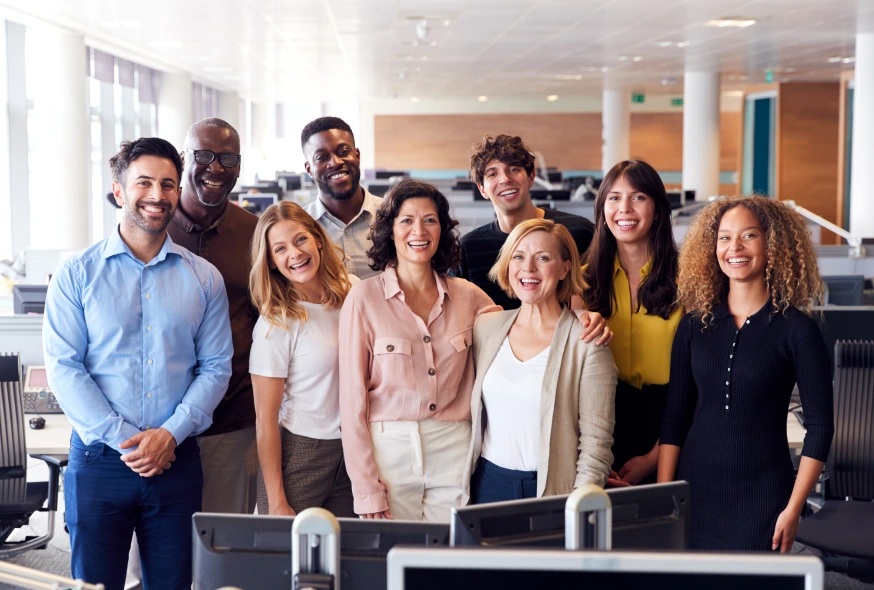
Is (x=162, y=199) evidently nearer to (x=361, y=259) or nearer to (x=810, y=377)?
(x=361, y=259)

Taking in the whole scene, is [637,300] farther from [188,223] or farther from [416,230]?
[188,223]

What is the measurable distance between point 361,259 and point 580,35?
312 inches

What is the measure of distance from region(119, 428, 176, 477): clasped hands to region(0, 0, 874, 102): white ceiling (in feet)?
20.9

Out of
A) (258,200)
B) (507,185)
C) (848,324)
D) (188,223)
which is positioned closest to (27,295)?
(188,223)

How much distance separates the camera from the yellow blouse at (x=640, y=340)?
96.5 inches

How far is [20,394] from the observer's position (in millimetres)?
3393

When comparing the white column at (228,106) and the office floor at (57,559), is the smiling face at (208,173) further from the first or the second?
the white column at (228,106)

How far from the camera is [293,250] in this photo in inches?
97.0

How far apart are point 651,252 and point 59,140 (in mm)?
8684

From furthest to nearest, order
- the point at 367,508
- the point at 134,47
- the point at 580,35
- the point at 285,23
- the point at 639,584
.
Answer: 1. the point at 134,47
2. the point at 580,35
3. the point at 285,23
4. the point at 367,508
5. the point at 639,584

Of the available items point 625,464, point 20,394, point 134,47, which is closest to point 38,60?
point 134,47

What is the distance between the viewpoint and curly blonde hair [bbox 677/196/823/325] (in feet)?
7.24

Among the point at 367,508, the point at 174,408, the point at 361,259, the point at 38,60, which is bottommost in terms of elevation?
the point at 367,508

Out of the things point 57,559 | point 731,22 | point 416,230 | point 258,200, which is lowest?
point 57,559
